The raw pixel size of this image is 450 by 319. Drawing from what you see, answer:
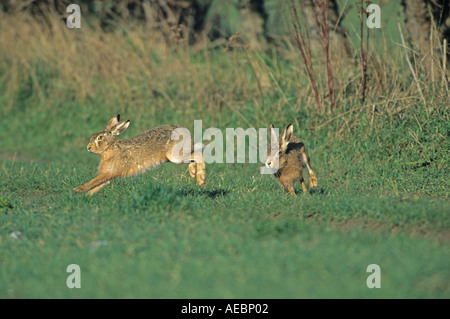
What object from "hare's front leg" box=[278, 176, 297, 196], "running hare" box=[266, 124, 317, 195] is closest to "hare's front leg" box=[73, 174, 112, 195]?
"running hare" box=[266, 124, 317, 195]

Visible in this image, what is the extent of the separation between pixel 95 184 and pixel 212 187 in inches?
57.3

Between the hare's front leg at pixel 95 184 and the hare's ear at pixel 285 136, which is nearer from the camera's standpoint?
the hare's front leg at pixel 95 184

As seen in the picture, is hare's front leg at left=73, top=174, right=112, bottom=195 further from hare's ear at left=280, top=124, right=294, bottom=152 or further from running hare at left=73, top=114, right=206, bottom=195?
hare's ear at left=280, top=124, right=294, bottom=152

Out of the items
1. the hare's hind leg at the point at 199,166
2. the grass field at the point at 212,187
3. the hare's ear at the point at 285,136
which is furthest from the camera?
the hare's hind leg at the point at 199,166

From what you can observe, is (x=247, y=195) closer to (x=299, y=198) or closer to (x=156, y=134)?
(x=299, y=198)

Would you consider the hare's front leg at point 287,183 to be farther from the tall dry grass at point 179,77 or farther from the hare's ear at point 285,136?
the tall dry grass at point 179,77

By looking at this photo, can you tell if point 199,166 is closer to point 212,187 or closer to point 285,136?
point 212,187

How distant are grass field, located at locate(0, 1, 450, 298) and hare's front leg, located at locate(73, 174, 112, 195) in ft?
0.34

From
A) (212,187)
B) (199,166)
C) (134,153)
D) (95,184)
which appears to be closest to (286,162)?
(212,187)

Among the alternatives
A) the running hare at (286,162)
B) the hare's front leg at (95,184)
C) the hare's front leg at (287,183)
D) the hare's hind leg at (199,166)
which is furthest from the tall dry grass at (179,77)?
the hare's front leg at (95,184)

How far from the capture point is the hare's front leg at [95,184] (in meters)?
7.58

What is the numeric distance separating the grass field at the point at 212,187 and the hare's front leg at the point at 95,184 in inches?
4.1

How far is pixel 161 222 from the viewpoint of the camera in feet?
20.2
